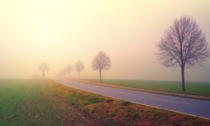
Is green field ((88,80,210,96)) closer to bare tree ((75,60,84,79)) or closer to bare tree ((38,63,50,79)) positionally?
bare tree ((75,60,84,79))

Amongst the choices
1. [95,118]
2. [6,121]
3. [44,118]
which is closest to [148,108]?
[95,118]

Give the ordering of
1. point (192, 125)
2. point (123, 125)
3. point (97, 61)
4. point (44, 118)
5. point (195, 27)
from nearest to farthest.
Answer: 1. point (192, 125)
2. point (123, 125)
3. point (44, 118)
4. point (195, 27)
5. point (97, 61)

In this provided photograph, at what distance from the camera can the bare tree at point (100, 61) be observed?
84000mm

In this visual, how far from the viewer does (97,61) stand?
278 ft

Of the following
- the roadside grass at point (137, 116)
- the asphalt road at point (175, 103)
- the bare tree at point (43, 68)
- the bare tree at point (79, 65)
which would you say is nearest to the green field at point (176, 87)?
the asphalt road at point (175, 103)

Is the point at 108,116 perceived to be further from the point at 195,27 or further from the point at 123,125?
the point at 195,27

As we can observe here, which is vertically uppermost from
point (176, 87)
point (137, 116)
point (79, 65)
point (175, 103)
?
point (79, 65)

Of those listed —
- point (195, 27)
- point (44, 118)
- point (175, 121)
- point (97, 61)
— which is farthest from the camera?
point (97, 61)

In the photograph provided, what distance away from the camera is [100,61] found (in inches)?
3317

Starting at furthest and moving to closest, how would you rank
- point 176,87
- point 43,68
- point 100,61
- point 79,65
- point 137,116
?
1. point 43,68
2. point 79,65
3. point 100,61
4. point 176,87
5. point 137,116

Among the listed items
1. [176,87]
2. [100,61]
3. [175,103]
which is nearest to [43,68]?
[100,61]

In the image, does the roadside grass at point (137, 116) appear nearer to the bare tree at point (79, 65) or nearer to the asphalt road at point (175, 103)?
the asphalt road at point (175, 103)

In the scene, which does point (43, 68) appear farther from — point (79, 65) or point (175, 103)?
point (175, 103)

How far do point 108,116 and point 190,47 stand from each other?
2209 cm
